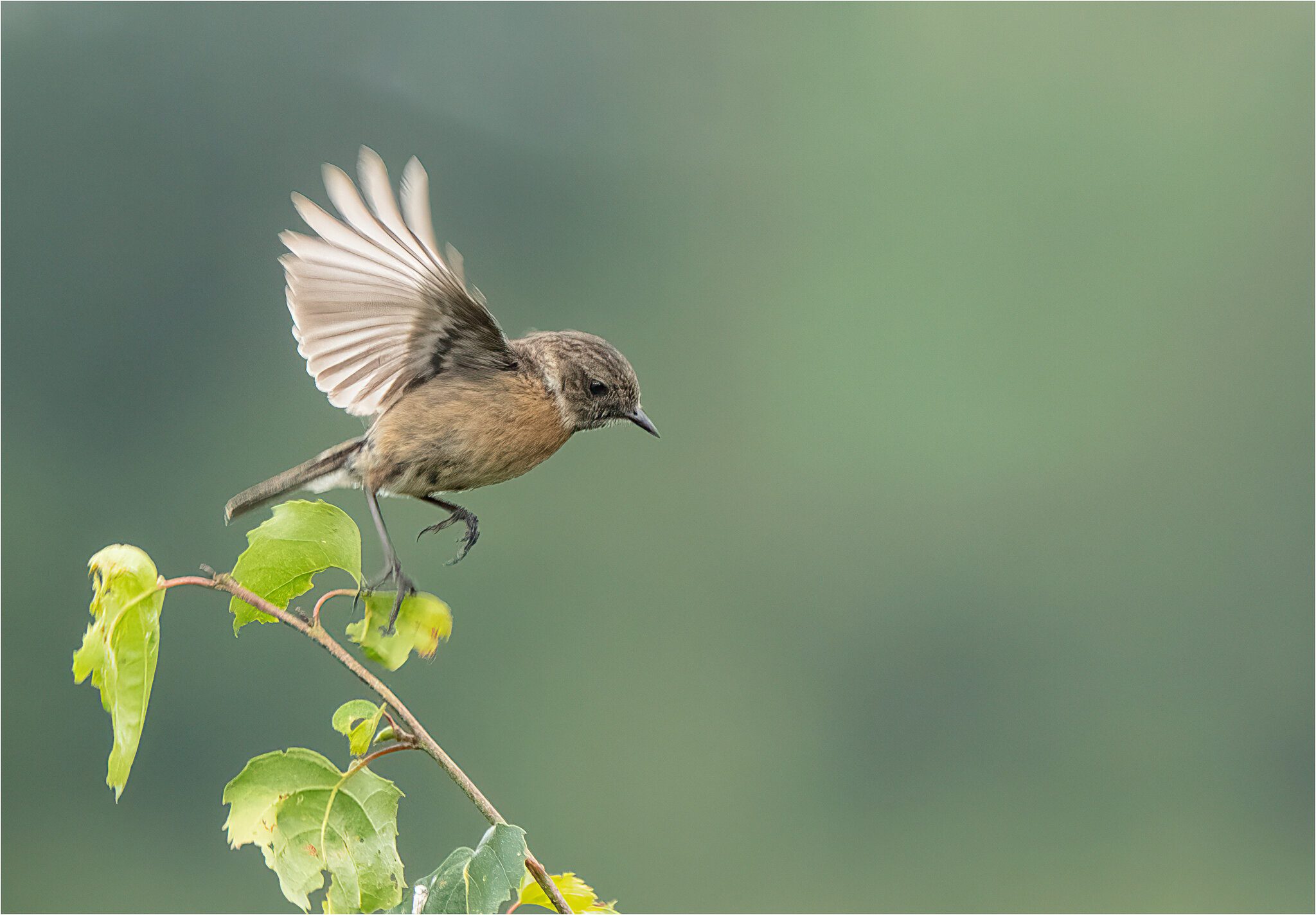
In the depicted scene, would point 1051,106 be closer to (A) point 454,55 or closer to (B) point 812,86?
(B) point 812,86

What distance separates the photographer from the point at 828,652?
39531mm

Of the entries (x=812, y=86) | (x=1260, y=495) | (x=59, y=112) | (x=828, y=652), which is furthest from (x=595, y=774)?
(x=812, y=86)

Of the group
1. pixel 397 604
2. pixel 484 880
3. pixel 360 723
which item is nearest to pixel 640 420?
pixel 397 604

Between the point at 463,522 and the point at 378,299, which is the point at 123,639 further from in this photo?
the point at 463,522

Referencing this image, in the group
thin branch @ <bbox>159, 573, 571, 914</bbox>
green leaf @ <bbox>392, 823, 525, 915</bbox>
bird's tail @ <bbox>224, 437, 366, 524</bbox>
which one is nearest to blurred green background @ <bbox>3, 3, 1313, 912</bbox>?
bird's tail @ <bbox>224, 437, 366, 524</bbox>

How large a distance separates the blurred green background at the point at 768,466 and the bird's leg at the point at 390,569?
2057cm

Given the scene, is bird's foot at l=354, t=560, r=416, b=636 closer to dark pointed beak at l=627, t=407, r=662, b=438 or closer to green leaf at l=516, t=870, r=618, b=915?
green leaf at l=516, t=870, r=618, b=915

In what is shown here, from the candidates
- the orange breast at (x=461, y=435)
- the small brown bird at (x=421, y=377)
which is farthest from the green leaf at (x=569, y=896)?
the orange breast at (x=461, y=435)

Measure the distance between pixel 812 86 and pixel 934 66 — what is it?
8.36 meters

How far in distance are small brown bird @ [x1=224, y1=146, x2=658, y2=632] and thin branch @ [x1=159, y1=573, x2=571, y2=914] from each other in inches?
33.0

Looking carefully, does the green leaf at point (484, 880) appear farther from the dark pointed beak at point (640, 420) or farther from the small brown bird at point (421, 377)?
the dark pointed beak at point (640, 420)

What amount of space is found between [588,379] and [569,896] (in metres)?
1.37

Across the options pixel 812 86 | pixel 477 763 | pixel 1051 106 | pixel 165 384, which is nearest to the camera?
pixel 477 763

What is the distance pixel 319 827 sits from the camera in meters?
2.29
